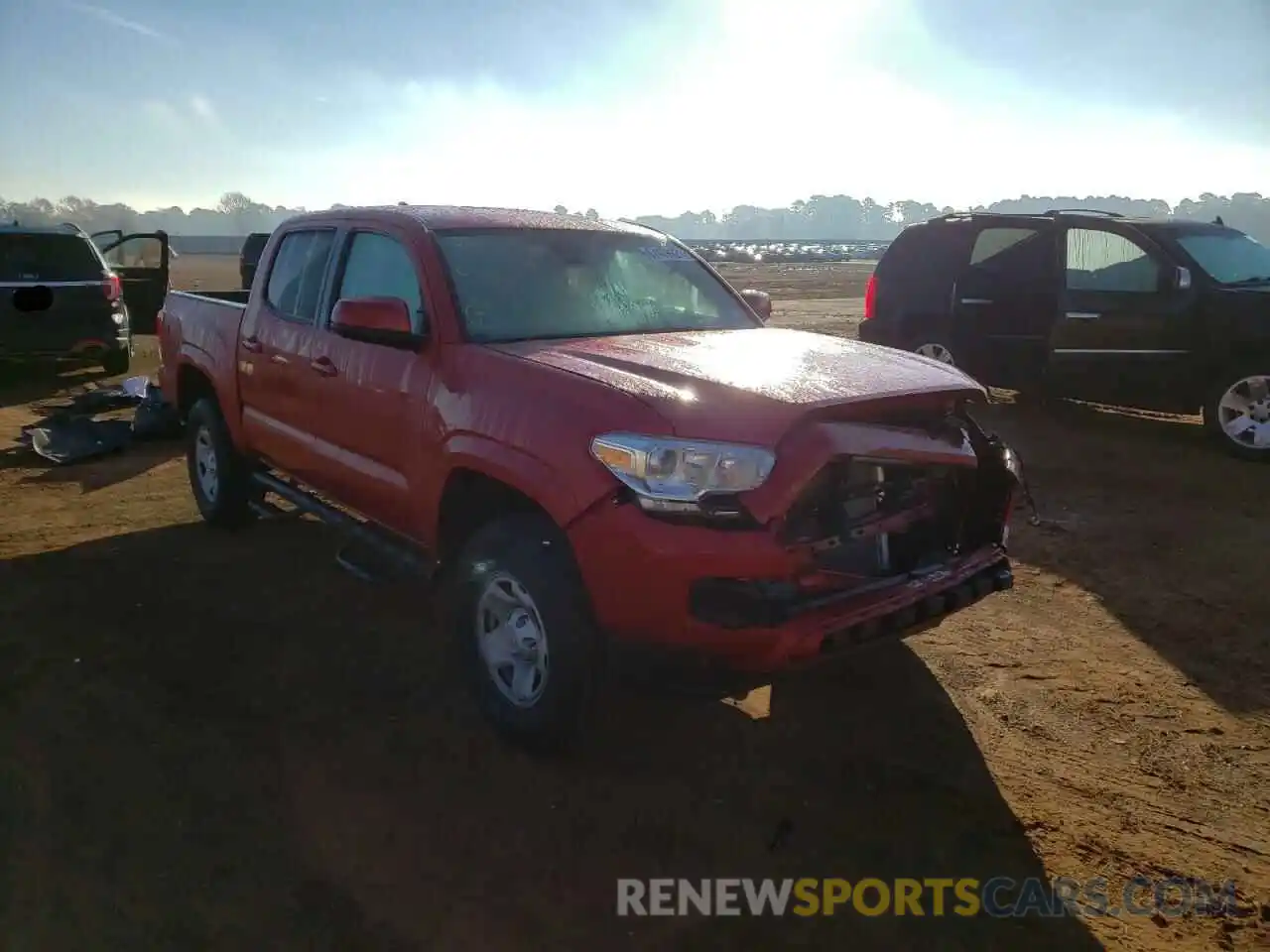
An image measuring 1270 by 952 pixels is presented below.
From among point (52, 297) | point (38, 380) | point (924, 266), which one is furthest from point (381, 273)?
point (38, 380)

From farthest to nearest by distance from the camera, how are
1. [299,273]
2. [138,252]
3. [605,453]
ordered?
[138,252] → [299,273] → [605,453]

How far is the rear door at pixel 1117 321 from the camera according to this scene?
813 centimetres

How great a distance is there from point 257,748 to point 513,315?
6.26ft

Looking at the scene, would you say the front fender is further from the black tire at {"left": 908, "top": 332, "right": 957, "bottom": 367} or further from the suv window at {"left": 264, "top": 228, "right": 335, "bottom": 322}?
the black tire at {"left": 908, "top": 332, "right": 957, "bottom": 367}

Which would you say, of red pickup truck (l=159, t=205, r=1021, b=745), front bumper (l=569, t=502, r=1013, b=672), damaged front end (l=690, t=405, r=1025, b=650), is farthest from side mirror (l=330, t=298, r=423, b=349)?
damaged front end (l=690, t=405, r=1025, b=650)

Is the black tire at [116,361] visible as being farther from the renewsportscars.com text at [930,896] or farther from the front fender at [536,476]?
the renewsportscars.com text at [930,896]

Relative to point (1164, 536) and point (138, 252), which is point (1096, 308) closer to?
point (1164, 536)

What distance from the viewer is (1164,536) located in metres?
5.93

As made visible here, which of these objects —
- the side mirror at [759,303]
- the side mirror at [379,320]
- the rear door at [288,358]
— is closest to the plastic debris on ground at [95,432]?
the rear door at [288,358]

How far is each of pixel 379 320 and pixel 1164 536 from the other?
15.8 feet

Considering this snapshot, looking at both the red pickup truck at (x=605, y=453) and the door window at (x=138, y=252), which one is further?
the door window at (x=138, y=252)

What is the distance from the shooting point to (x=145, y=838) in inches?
118

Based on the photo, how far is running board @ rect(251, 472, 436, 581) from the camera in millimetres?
4051

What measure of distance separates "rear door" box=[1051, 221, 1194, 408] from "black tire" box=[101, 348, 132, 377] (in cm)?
1009
